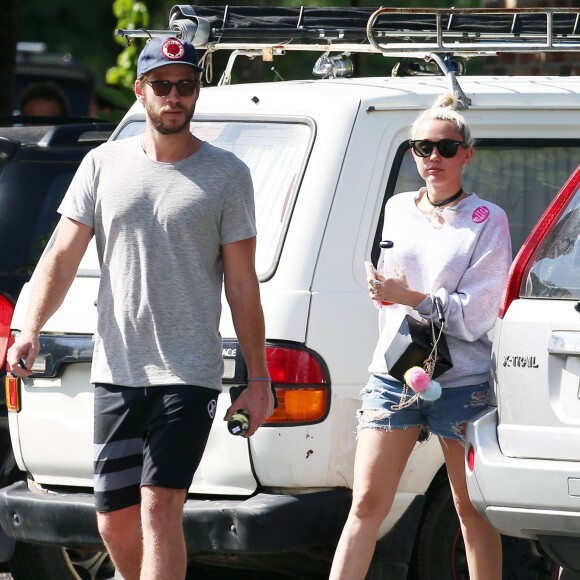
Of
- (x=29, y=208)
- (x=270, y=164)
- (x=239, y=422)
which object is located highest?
(x=270, y=164)

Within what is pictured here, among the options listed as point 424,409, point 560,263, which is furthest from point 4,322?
point 560,263

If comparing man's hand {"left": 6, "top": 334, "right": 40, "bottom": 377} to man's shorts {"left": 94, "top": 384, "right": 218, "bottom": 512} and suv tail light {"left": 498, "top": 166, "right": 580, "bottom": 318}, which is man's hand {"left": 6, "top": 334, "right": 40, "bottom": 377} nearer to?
man's shorts {"left": 94, "top": 384, "right": 218, "bottom": 512}

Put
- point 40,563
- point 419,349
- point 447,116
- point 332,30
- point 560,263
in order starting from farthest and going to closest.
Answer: point 332,30 < point 40,563 < point 447,116 < point 419,349 < point 560,263

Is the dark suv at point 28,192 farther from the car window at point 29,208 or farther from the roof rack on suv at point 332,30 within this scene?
the roof rack on suv at point 332,30

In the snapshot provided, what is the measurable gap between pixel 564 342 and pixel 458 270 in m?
0.57

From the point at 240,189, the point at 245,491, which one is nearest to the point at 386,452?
the point at 245,491

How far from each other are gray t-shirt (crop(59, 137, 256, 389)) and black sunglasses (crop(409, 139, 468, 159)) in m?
0.58

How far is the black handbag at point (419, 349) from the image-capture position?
4.80 metres

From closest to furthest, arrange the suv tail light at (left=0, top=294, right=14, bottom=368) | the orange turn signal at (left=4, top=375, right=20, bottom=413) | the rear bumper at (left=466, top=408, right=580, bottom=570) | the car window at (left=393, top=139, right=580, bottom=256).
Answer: the rear bumper at (left=466, top=408, right=580, bottom=570) < the car window at (left=393, top=139, right=580, bottom=256) < the orange turn signal at (left=4, top=375, right=20, bottom=413) < the suv tail light at (left=0, top=294, right=14, bottom=368)

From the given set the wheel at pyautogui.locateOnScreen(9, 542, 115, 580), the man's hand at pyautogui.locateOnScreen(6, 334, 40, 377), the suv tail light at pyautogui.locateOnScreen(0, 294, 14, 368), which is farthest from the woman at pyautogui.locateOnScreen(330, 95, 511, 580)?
the suv tail light at pyautogui.locateOnScreen(0, 294, 14, 368)

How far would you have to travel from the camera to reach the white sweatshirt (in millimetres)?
4867

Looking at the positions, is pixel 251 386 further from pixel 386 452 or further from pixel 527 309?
pixel 527 309

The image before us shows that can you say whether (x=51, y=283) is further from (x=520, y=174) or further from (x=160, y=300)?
(x=520, y=174)

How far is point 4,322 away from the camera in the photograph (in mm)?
6105
